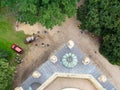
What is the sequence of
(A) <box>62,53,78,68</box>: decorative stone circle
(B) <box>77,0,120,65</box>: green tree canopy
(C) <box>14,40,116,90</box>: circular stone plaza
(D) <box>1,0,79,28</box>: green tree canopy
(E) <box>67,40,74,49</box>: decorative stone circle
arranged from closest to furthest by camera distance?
(A) <box>62,53,78,68</box>: decorative stone circle → (D) <box>1,0,79,28</box>: green tree canopy → (C) <box>14,40,116,90</box>: circular stone plaza → (E) <box>67,40,74,49</box>: decorative stone circle → (B) <box>77,0,120,65</box>: green tree canopy

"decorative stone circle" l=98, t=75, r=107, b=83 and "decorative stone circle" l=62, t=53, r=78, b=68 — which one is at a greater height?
"decorative stone circle" l=62, t=53, r=78, b=68

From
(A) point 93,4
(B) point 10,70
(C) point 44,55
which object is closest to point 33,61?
(C) point 44,55

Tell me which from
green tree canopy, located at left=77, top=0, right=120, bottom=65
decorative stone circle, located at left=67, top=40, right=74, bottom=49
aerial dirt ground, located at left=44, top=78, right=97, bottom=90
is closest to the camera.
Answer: decorative stone circle, located at left=67, top=40, right=74, bottom=49

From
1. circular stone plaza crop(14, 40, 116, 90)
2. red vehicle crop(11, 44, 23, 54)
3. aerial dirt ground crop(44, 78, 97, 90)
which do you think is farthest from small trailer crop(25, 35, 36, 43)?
aerial dirt ground crop(44, 78, 97, 90)

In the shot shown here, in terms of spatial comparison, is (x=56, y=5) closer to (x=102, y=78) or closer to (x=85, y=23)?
(x=85, y=23)

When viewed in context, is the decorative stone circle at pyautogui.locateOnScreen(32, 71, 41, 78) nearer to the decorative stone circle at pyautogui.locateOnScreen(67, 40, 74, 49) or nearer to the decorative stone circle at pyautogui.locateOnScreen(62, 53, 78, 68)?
the decorative stone circle at pyautogui.locateOnScreen(62, 53, 78, 68)

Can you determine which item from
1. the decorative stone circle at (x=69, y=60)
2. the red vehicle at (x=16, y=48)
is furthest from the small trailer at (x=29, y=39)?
the decorative stone circle at (x=69, y=60)

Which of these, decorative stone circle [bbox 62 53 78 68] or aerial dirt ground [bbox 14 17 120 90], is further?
aerial dirt ground [bbox 14 17 120 90]
